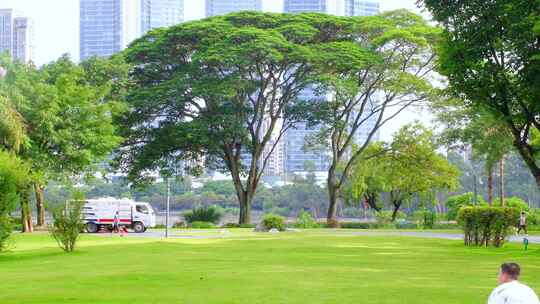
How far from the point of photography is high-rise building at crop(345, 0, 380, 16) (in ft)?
631

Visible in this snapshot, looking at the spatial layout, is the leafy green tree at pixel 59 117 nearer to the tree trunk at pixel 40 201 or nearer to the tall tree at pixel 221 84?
the tree trunk at pixel 40 201

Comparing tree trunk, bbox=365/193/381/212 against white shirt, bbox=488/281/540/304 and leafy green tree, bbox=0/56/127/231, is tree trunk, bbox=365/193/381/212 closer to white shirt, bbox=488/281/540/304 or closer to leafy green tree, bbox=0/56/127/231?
leafy green tree, bbox=0/56/127/231

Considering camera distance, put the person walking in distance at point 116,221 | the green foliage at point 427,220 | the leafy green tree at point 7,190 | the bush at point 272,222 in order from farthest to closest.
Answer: the green foliage at point 427,220
the person walking in distance at point 116,221
the bush at point 272,222
the leafy green tree at point 7,190

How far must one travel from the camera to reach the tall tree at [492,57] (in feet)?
104

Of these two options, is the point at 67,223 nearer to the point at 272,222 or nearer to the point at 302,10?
the point at 272,222

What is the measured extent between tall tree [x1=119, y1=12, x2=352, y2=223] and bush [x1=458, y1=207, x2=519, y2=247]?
86.3 feet

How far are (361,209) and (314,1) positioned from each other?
87.8 metres

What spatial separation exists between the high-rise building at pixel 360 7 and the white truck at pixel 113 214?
137 metres

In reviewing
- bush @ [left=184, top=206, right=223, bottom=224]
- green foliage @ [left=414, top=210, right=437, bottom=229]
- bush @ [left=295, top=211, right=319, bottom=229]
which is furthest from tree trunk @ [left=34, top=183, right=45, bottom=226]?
green foliage @ [left=414, top=210, right=437, bottom=229]

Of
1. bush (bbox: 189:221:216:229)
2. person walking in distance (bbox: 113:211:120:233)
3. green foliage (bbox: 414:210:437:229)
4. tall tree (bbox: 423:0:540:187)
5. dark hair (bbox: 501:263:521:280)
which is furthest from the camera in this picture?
bush (bbox: 189:221:216:229)

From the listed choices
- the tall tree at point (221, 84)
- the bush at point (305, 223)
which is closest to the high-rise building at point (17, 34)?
the tall tree at point (221, 84)

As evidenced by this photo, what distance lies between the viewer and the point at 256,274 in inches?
862

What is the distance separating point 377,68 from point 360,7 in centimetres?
13247

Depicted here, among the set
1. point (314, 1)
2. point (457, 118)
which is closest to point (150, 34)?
point (457, 118)
